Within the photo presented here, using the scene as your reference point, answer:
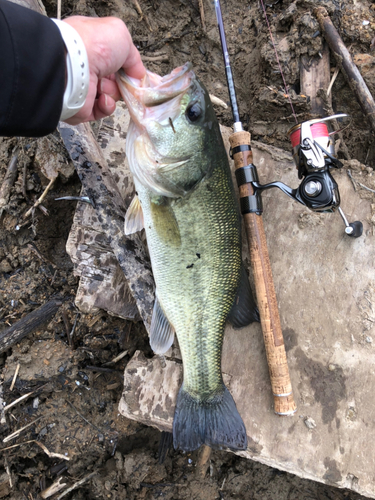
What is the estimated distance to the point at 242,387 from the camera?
2.77 metres

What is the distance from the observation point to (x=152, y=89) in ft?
6.93

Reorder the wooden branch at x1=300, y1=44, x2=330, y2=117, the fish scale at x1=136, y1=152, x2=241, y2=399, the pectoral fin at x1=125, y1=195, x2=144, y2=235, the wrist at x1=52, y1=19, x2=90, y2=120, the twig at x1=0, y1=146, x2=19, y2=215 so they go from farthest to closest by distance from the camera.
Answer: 1. the twig at x1=0, y1=146, x2=19, y2=215
2. the wooden branch at x1=300, y1=44, x2=330, y2=117
3. the pectoral fin at x1=125, y1=195, x2=144, y2=235
4. the fish scale at x1=136, y1=152, x2=241, y2=399
5. the wrist at x1=52, y1=19, x2=90, y2=120

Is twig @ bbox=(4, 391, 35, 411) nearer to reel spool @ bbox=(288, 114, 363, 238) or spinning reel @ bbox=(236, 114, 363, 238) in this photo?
spinning reel @ bbox=(236, 114, 363, 238)

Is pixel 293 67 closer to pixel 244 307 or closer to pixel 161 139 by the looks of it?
pixel 161 139

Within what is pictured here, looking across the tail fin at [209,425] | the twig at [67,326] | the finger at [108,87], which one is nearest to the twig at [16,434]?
the twig at [67,326]

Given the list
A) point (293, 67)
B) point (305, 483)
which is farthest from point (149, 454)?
point (293, 67)

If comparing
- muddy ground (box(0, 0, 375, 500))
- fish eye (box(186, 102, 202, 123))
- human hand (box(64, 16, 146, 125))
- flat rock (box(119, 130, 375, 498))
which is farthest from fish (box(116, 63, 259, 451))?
muddy ground (box(0, 0, 375, 500))

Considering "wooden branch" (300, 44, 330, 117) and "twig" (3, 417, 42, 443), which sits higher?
"wooden branch" (300, 44, 330, 117)

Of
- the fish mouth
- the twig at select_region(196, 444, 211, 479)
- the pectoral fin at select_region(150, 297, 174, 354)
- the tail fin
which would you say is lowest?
the twig at select_region(196, 444, 211, 479)

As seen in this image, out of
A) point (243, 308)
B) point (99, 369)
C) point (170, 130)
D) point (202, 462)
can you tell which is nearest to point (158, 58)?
point (170, 130)

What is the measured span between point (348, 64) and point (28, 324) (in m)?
3.95

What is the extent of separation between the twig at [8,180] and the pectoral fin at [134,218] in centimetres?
157

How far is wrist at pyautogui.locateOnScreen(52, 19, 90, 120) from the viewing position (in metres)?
1.75

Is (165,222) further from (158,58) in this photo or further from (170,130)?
(158,58)
